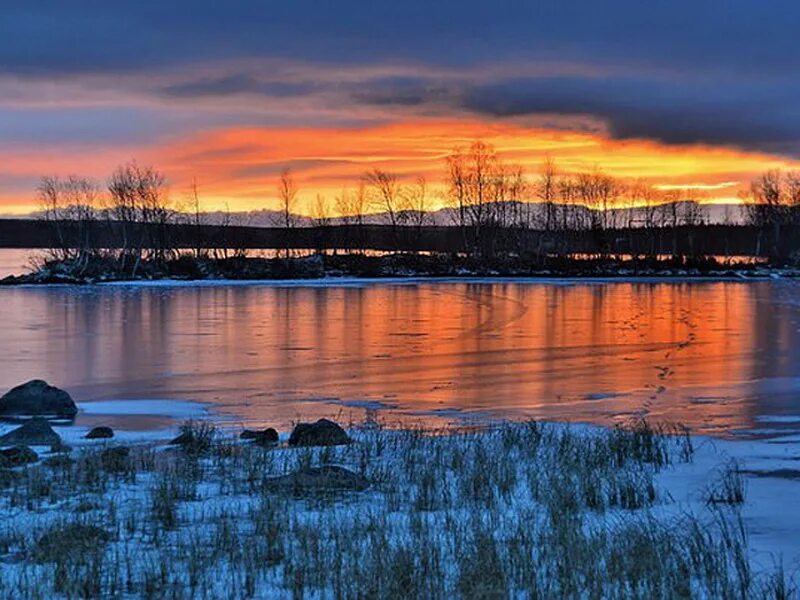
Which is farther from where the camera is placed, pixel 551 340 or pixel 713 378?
pixel 551 340

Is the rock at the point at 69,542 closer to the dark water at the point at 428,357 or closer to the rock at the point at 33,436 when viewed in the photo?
the rock at the point at 33,436

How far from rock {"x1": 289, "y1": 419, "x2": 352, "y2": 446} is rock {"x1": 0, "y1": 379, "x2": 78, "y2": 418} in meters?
4.07

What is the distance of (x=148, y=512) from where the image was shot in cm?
753

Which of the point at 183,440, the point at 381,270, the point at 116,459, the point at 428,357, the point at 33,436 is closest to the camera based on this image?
the point at 116,459

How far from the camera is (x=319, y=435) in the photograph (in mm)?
10773

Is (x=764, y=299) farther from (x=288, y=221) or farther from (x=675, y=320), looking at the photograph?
(x=288, y=221)

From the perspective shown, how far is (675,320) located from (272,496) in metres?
23.6

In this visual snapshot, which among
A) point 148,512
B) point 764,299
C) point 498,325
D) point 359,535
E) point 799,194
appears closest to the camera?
point 359,535

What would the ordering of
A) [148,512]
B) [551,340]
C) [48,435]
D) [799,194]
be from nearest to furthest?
[148,512] < [48,435] < [551,340] < [799,194]

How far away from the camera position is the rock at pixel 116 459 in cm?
909

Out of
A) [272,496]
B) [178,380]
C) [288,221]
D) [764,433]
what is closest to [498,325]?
[178,380]

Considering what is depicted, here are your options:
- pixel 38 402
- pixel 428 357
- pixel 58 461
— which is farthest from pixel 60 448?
pixel 428 357

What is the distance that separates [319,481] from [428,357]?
11.7 meters

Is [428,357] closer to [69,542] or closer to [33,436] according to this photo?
[33,436]
